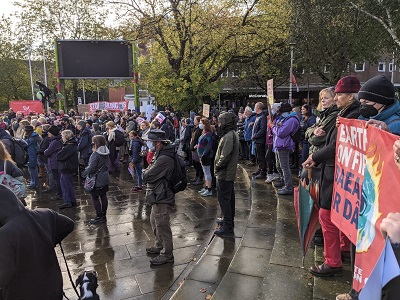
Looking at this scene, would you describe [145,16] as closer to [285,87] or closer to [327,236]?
[327,236]

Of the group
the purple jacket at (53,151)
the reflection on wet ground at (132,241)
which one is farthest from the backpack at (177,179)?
the purple jacket at (53,151)

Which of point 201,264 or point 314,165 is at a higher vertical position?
point 314,165

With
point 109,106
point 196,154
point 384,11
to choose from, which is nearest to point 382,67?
point 384,11

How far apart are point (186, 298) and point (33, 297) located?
6.06 feet

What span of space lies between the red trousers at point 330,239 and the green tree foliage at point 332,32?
52.8ft

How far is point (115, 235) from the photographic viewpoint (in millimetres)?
5754

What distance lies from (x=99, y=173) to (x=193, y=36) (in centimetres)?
1032

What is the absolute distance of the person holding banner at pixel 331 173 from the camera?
3.22 metres

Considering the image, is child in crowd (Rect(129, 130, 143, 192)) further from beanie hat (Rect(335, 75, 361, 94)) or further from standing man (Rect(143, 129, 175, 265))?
beanie hat (Rect(335, 75, 361, 94))

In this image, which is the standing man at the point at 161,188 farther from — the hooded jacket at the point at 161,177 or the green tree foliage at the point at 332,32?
the green tree foliage at the point at 332,32

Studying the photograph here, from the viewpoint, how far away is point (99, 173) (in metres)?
6.21

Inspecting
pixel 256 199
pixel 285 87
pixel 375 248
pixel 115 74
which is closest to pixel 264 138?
pixel 256 199

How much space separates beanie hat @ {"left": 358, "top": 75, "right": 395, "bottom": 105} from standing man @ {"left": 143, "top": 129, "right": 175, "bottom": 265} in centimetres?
265

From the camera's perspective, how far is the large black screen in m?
16.6
